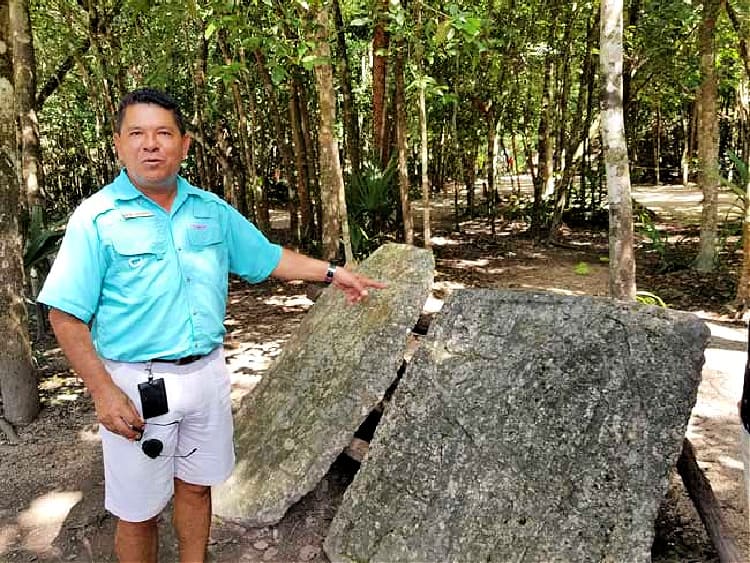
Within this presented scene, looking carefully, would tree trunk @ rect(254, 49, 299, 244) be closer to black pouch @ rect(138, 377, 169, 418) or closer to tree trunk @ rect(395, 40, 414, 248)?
tree trunk @ rect(395, 40, 414, 248)

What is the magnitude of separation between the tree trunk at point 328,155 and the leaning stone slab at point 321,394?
2043 mm

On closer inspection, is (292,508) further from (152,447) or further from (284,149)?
(284,149)

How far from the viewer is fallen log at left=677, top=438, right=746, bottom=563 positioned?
7.02 feet

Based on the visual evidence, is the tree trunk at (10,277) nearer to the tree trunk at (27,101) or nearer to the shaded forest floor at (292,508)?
the shaded forest floor at (292,508)

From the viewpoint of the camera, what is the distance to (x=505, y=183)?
20.9 m

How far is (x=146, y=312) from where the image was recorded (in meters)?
→ 1.91

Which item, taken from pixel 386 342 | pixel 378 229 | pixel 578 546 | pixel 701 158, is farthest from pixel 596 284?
pixel 578 546

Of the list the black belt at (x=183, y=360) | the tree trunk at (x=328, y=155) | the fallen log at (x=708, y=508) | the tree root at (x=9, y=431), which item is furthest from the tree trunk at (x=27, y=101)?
the fallen log at (x=708, y=508)

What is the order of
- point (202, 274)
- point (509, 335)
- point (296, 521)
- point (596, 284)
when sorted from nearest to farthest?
point (202, 274)
point (509, 335)
point (296, 521)
point (596, 284)

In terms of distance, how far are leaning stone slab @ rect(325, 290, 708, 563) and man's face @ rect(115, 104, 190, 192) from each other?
128 centimetres

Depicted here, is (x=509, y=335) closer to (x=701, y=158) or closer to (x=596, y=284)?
(x=596, y=284)

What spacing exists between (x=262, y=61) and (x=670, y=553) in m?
6.23

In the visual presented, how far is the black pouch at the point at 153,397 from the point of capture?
6.21 feet

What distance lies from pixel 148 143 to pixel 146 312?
0.50 metres
